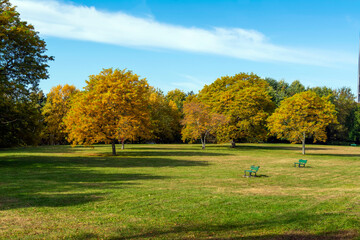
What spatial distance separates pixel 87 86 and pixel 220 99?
93.8 ft

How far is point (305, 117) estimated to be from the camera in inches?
1852

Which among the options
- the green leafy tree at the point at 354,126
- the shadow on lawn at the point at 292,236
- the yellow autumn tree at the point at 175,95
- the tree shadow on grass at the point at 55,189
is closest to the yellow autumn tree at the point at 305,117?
the tree shadow on grass at the point at 55,189

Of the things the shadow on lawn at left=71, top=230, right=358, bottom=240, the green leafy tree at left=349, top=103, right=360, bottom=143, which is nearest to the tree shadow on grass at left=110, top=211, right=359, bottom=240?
the shadow on lawn at left=71, top=230, right=358, bottom=240

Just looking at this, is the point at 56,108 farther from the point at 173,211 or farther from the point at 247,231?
the point at 247,231

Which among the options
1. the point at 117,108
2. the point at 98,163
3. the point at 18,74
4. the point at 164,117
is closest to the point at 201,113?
the point at 117,108

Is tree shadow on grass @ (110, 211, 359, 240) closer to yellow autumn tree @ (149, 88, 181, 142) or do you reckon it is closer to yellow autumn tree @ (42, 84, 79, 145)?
yellow autumn tree @ (149, 88, 181, 142)

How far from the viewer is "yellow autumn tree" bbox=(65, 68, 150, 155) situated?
38188 mm

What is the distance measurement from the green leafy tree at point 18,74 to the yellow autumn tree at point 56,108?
41.5 meters

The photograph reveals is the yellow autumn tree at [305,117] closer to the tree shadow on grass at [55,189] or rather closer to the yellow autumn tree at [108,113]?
the yellow autumn tree at [108,113]

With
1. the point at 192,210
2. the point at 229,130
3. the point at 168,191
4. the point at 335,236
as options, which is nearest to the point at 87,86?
the point at 229,130

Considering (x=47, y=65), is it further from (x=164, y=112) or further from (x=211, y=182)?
(x=164, y=112)

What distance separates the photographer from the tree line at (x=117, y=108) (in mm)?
29234

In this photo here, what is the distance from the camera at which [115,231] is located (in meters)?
9.02

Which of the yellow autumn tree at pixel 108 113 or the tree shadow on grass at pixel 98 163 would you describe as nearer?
the tree shadow on grass at pixel 98 163
